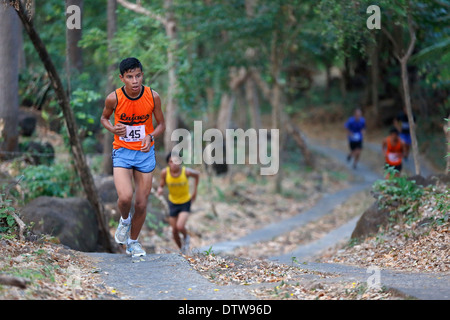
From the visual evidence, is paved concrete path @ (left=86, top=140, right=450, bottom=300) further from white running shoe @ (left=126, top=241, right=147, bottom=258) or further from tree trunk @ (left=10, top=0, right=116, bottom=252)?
tree trunk @ (left=10, top=0, right=116, bottom=252)

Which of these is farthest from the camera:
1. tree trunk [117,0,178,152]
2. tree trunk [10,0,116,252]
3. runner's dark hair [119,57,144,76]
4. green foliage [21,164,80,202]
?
tree trunk [117,0,178,152]

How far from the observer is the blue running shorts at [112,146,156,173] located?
A: 6831 mm

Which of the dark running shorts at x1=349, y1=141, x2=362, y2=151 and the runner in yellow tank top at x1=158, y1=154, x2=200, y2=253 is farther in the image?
the dark running shorts at x1=349, y1=141, x2=362, y2=151

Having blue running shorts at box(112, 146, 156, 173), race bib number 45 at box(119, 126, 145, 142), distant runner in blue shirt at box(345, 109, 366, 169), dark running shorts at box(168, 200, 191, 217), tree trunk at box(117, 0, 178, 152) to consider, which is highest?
tree trunk at box(117, 0, 178, 152)

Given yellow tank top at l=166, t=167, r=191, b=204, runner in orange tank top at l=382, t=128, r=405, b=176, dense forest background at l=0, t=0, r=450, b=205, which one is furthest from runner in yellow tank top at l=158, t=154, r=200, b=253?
runner in orange tank top at l=382, t=128, r=405, b=176

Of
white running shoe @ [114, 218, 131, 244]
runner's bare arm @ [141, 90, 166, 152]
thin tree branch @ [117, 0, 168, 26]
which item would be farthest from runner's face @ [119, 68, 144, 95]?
thin tree branch @ [117, 0, 168, 26]

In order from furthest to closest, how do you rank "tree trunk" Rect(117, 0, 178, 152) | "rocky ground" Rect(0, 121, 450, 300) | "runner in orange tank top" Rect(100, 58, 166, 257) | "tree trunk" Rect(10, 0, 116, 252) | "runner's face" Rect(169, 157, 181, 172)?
"tree trunk" Rect(117, 0, 178, 152) → "runner's face" Rect(169, 157, 181, 172) → "tree trunk" Rect(10, 0, 116, 252) → "runner in orange tank top" Rect(100, 58, 166, 257) → "rocky ground" Rect(0, 121, 450, 300)

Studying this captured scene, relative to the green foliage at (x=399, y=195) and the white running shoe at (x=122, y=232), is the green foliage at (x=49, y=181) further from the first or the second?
the green foliage at (x=399, y=195)

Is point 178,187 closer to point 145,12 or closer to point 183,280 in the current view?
point 183,280

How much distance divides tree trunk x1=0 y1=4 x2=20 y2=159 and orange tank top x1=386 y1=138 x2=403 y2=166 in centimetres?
796

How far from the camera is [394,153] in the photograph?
43.9ft

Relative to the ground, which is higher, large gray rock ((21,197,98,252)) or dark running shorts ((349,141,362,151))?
dark running shorts ((349,141,362,151))

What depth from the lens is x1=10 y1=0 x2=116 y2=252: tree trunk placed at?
8672 mm
